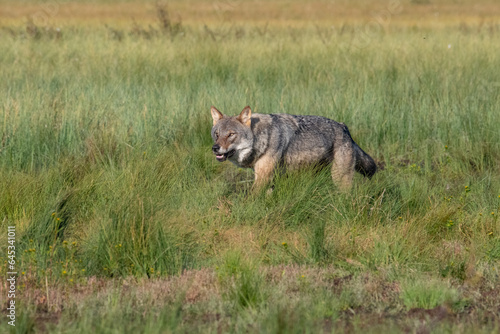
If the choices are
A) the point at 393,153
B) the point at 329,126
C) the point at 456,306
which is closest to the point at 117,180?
the point at 329,126

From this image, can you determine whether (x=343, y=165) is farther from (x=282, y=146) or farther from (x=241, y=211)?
(x=241, y=211)

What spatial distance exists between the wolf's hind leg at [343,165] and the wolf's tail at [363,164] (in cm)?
14

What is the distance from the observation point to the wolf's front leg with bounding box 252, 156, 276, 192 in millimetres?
6801

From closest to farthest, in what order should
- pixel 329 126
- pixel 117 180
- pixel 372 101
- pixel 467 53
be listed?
pixel 117 180
pixel 329 126
pixel 372 101
pixel 467 53

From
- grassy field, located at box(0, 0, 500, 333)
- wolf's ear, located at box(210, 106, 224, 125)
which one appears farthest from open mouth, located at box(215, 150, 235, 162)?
wolf's ear, located at box(210, 106, 224, 125)

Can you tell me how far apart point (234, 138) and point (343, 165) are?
4.03ft

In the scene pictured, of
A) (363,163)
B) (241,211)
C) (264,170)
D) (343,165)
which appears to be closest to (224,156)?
(264,170)

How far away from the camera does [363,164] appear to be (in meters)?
7.33

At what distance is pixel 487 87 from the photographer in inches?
420

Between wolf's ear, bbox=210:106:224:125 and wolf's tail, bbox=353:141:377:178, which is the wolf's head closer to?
wolf's ear, bbox=210:106:224:125

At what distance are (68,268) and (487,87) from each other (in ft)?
26.3

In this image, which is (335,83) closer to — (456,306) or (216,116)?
(216,116)

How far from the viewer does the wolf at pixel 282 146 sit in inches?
273

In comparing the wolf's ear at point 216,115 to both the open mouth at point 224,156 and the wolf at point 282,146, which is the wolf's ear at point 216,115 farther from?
the open mouth at point 224,156
